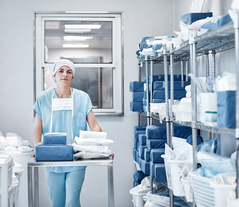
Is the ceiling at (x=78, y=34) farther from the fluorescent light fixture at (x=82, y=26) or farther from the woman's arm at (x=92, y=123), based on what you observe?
the woman's arm at (x=92, y=123)

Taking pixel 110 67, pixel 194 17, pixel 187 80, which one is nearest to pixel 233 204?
pixel 194 17

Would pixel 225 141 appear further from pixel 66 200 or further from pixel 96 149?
pixel 66 200

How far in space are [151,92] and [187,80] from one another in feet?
1.17

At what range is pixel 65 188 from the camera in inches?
88.9

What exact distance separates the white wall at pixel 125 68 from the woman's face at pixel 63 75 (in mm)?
1098

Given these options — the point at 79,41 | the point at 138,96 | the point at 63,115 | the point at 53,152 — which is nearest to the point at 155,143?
the point at 138,96

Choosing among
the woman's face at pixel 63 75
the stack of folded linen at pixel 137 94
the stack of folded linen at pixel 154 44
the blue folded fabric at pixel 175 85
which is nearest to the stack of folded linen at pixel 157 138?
the blue folded fabric at pixel 175 85

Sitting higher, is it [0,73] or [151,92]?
[0,73]

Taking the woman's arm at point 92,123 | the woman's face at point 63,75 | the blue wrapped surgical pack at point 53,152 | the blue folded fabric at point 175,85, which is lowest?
the blue wrapped surgical pack at point 53,152

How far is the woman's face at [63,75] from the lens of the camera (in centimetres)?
243

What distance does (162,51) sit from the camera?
243 cm

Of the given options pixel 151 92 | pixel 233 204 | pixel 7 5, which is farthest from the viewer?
pixel 7 5

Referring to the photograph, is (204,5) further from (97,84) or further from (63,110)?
(97,84)

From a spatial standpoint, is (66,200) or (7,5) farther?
(7,5)
